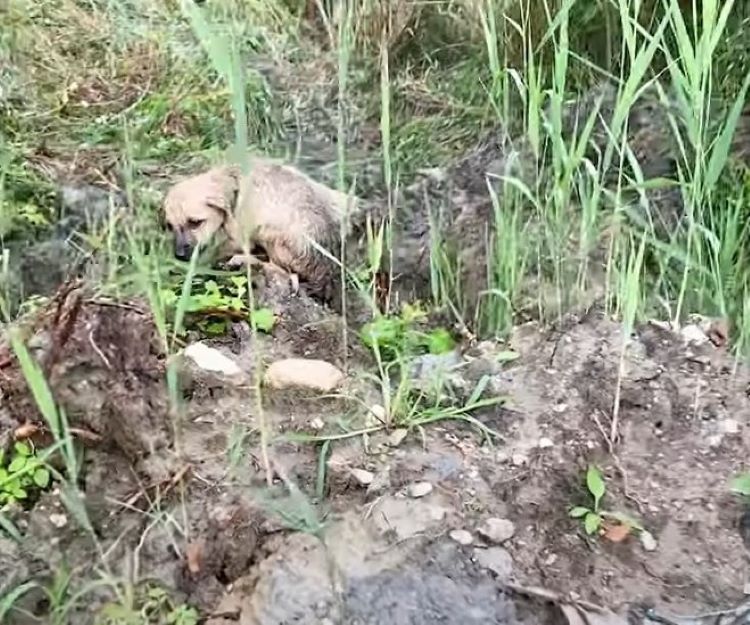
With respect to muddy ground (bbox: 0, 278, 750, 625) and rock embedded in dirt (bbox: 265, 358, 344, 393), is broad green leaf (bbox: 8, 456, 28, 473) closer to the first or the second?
muddy ground (bbox: 0, 278, 750, 625)

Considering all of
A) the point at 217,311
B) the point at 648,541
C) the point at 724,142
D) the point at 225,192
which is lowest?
the point at 648,541

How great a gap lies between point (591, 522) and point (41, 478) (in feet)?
2.59

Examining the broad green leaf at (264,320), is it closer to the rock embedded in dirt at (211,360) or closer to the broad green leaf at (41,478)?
the rock embedded in dirt at (211,360)

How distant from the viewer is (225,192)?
6.89 ft

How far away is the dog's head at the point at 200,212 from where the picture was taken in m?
2.09

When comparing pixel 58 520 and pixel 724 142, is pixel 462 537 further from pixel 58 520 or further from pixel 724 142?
pixel 724 142

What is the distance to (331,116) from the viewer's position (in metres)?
2.64

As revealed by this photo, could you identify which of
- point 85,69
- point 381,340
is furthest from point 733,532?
point 85,69

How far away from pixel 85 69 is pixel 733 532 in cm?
197

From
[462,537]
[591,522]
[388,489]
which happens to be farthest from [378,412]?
[591,522]

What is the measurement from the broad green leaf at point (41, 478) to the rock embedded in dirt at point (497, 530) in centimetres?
62

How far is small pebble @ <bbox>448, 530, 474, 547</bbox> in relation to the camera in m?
1.50

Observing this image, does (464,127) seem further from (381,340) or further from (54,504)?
(54,504)

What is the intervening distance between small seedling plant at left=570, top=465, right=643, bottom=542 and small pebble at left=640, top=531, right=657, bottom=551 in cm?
1
